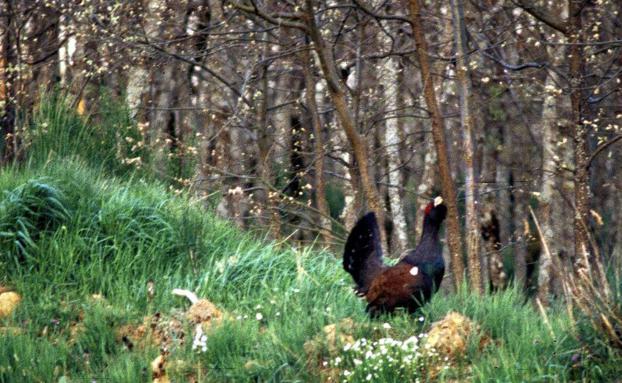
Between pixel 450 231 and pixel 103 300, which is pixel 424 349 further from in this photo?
pixel 450 231

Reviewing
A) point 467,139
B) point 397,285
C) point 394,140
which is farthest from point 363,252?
point 394,140

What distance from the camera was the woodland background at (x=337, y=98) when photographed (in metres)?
10.1

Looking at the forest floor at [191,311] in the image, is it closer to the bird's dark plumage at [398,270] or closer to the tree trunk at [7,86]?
the bird's dark plumage at [398,270]

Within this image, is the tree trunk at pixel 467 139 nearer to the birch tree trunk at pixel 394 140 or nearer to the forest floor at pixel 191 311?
the forest floor at pixel 191 311

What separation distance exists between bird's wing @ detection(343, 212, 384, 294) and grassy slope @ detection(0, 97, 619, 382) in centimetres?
21

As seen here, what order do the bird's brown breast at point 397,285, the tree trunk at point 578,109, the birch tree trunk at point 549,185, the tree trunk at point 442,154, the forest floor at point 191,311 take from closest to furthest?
the forest floor at point 191,311 < the bird's brown breast at point 397,285 < the tree trunk at point 442,154 < the tree trunk at point 578,109 < the birch tree trunk at point 549,185

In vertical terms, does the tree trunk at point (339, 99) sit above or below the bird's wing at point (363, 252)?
above

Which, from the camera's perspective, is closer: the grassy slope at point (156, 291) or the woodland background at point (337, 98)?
the grassy slope at point (156, 291)

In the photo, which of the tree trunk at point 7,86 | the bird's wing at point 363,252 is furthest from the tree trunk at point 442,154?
the tree trunk at point 7,86

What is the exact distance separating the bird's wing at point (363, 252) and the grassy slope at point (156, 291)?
0.21 m

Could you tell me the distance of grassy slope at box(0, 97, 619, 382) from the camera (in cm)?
665

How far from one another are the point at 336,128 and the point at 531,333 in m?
9.05

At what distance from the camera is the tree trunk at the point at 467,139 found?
952 cm

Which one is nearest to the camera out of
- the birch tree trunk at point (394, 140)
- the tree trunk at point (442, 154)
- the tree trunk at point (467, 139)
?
the tree trunk at point (467, 139)
